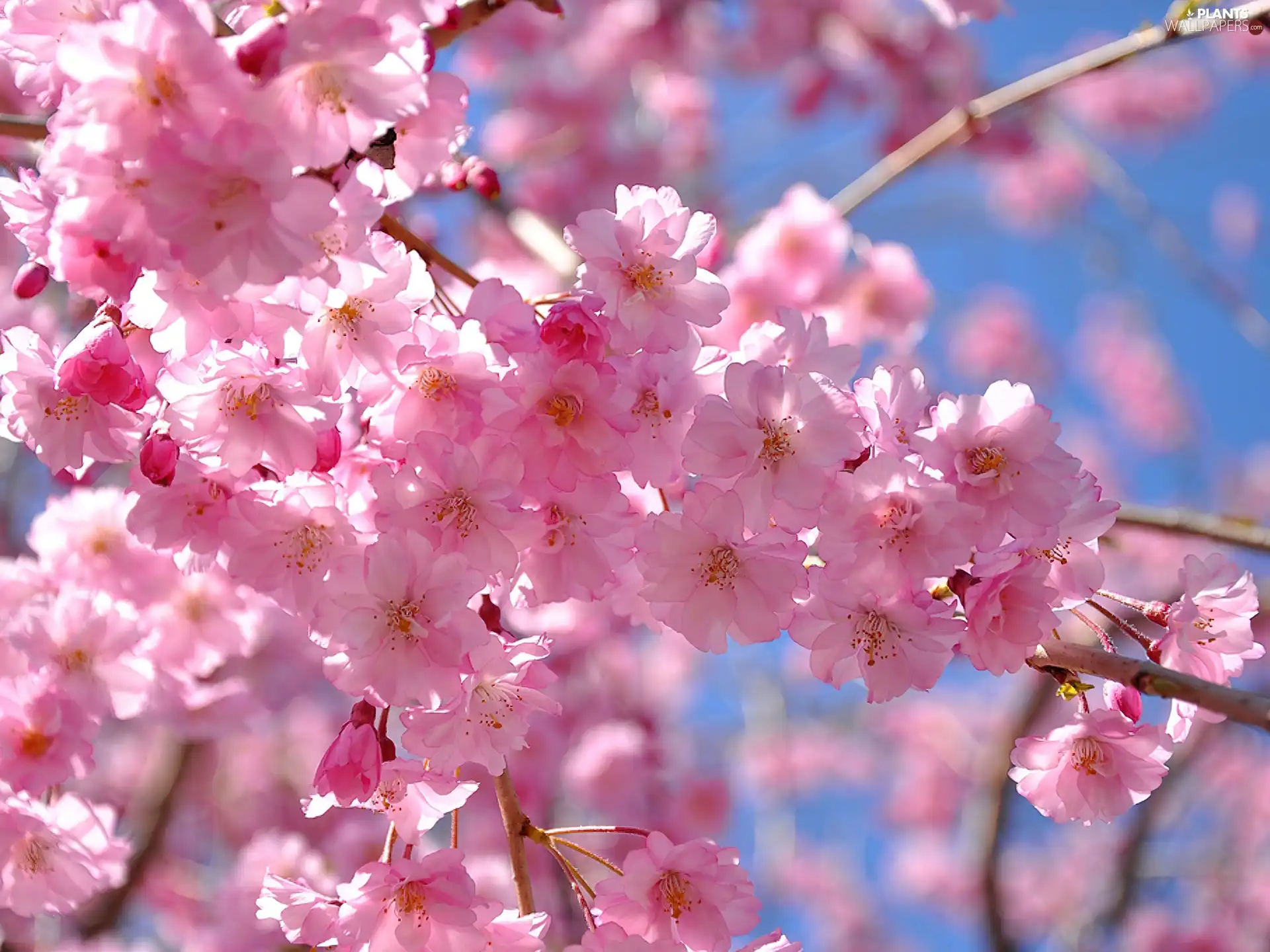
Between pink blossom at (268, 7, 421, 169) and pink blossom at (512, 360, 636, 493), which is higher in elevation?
pink blossom at (268, 7, 421, 169)

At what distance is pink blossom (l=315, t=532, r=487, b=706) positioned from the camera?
1.24 m

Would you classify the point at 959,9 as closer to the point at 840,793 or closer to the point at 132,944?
the point at 132,944

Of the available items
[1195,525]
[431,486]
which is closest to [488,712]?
[431,486]

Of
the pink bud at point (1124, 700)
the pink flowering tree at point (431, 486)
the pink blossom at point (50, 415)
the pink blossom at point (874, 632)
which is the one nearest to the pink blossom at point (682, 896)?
the pink flowering tree at point (431, 486)

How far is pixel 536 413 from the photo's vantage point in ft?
4.22

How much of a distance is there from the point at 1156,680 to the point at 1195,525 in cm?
121

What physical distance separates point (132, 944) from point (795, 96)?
13.0 feet

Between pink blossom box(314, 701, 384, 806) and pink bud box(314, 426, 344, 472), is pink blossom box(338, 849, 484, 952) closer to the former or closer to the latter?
pink blossom box(314, 701, 384, 806)

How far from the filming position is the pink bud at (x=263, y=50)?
103 centimetres

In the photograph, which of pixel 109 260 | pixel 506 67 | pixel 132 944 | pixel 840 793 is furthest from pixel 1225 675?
pixel 840 793

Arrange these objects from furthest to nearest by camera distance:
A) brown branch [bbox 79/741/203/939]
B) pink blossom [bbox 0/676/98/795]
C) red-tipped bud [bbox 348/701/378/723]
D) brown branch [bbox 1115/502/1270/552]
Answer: brown branch [bbox 79/741/203/939] → brown branch [bbox 1115/502/1270/552] → pink blossom [bbox 0/676/98/795] → red-tipped bud [bbox 348/701/378/723]

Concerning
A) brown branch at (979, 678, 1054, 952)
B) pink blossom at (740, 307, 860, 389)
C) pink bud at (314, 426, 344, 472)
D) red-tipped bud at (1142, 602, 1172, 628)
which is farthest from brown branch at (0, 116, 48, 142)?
brown branch at (979, 678, 1054, 952)

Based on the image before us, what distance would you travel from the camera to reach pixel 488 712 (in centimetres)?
140

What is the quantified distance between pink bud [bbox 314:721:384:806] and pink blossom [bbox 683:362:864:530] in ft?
1.66
